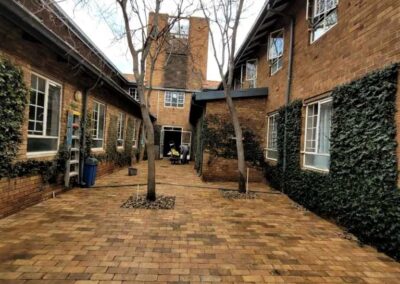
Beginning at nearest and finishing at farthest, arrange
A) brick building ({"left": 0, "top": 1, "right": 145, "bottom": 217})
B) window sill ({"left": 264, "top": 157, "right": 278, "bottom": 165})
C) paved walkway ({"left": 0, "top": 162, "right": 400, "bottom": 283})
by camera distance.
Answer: paved walkway ({"left": 0, "top": 162, "right": 400, "bottom": 283}) < brick building ({"left": 0, "top": 1, "right": 145, "bottom": 217}) < window sill ({"left": 264, "top": 157, "right": 278, "bottom": 165})

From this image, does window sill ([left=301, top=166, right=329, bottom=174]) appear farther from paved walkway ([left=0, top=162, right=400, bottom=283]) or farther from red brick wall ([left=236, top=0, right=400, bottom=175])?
red brick wall ([left=236, top=0, right=400, bottom=175])

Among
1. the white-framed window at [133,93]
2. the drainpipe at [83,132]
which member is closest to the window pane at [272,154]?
the drainpipe at [83,132]

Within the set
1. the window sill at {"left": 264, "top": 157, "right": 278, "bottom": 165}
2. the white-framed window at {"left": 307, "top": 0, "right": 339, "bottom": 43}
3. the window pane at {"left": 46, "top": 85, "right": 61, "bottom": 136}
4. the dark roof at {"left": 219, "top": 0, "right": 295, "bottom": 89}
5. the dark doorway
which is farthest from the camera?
the dark doorway

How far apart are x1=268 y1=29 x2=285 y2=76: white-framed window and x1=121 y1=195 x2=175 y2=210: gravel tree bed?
5617mm

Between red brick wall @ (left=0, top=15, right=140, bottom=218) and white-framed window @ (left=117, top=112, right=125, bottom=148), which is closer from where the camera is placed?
red brick wall @ (left=0, top=15, right=140, bottom=218)

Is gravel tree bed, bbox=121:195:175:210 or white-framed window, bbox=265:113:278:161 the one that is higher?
white-framed window, bbox=265:113:278:161

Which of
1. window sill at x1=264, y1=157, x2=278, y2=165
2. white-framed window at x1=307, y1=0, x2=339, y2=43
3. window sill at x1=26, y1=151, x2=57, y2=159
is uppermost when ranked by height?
white-framed window at x1=307, y1=0, x2=339, y2=43

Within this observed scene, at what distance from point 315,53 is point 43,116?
243 inches

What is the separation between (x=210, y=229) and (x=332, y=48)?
14.3 feet

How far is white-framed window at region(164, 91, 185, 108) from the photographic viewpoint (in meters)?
22.1

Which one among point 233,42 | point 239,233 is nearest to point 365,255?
point 239,233

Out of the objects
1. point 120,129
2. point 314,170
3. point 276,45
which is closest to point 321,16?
point 276,45

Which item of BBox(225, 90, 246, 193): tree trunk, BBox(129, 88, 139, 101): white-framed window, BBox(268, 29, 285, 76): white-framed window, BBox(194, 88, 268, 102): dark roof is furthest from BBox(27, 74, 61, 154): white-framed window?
BBox(129, 88, 139, 101): white-framed window

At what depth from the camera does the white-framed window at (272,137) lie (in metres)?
9.13
